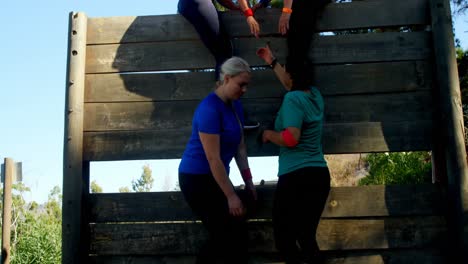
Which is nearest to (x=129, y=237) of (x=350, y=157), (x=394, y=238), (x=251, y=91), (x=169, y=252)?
(x=169, y=252)

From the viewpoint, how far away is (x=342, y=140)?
4.52 m

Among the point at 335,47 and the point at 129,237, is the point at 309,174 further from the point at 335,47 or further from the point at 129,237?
the point at 129,237

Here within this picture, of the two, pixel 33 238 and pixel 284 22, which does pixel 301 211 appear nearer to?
pixel 284 22

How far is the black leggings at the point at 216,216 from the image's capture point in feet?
11.6

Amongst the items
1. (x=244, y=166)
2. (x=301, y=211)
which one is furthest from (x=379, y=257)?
(x=244, y=166)

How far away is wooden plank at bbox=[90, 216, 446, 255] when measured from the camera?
4352mm

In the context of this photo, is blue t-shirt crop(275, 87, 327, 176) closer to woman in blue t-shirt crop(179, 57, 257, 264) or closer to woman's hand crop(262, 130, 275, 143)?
woman's hand crop(262, 130, 275, 143)

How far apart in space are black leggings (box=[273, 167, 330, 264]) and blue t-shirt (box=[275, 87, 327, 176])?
0.07 metres

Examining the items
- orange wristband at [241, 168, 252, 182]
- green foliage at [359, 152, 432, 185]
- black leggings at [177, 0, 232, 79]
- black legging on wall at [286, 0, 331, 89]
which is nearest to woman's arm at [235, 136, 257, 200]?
orange wristband at [241, 168, 252, 182]

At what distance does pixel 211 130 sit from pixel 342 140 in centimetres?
152

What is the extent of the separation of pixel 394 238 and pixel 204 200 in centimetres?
178

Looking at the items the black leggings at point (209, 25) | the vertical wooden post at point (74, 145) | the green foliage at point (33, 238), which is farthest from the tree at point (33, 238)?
the black leggings at point (209, 25)

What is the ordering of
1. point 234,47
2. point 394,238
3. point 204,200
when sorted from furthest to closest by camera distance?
point 234,47
point 394,238
point 204,200

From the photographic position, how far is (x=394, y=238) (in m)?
4.36
